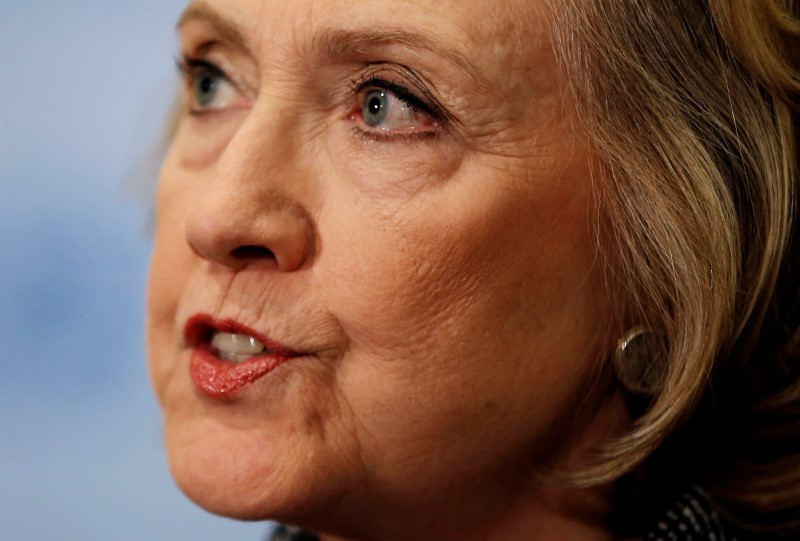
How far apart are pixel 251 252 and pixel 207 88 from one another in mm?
333

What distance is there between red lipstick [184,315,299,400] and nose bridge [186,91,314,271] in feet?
0.28

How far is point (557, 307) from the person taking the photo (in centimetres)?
135

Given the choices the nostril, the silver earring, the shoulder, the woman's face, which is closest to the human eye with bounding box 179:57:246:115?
the woman's face

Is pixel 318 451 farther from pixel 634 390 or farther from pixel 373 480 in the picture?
pixel 634 390

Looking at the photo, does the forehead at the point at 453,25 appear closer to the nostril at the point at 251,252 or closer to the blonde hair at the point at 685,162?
the blonde hair at the point at 685,162

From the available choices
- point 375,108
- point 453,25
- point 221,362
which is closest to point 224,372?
point 221,362

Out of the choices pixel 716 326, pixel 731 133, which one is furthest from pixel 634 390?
pixel 731 133

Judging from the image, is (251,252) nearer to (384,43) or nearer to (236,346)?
(236,346)

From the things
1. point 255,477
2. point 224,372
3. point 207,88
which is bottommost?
point 255,477

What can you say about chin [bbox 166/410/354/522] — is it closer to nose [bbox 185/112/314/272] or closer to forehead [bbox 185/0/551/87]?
nose [bbox 185/112/314/272]

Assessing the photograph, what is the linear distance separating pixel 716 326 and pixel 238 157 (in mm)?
604

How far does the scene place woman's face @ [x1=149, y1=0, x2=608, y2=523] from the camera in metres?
1.30

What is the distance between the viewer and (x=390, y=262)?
4.23ft

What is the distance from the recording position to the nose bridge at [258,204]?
51.8 inches
